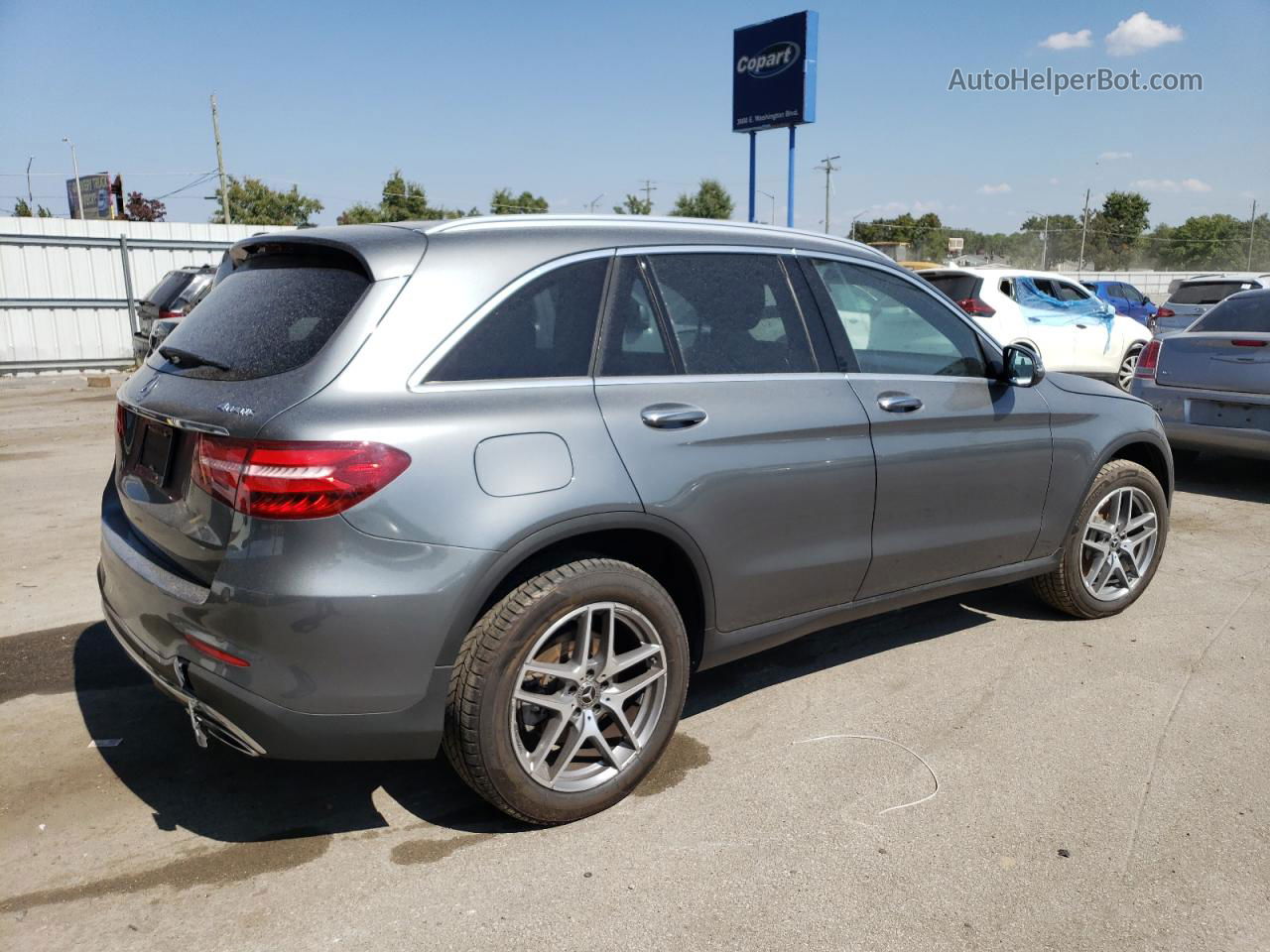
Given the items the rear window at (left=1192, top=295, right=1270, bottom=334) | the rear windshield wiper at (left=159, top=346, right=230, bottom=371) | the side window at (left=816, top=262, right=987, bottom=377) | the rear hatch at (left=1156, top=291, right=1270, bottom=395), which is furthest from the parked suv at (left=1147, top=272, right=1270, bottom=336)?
the rear windshield wiper at (left=159, top=346, right=230, bottom=371)

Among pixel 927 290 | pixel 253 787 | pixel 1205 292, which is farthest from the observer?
pixel 1205 292

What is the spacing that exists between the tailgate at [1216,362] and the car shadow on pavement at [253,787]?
649 cm

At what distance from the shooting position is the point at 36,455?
30.7ft

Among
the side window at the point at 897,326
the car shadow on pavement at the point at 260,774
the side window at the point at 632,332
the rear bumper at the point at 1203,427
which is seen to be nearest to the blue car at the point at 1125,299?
the rear bumper at the point at 1203,427

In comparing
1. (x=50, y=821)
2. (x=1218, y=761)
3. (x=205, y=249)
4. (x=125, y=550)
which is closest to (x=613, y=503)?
(x=125, y=550)

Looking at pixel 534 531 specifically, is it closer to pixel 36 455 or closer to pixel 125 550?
pixel 125 550

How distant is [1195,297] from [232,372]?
58.6 ft

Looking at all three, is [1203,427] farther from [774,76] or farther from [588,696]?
[774,76]

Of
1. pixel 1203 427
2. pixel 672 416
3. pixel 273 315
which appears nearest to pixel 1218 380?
pixel 1203 427

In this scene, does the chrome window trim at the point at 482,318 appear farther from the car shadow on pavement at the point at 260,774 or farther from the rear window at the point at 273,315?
the car shadow on pavement at the point at 260,774

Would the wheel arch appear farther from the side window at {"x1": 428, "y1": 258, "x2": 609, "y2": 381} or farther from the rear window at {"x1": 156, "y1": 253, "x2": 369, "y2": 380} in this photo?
the rear window at {"x1": 156, "y1": 253, "x2": 369, "y2": 380}

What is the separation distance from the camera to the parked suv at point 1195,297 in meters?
16.2

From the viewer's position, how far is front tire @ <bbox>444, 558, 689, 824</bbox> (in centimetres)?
277

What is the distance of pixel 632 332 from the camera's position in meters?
3.16
